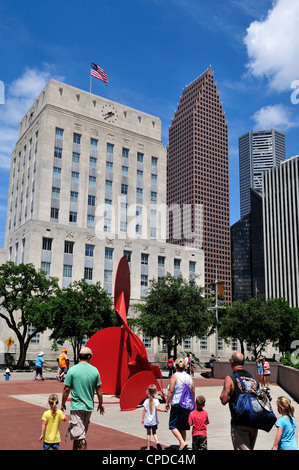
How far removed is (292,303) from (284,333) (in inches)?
3459

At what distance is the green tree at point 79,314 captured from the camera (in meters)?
36.0

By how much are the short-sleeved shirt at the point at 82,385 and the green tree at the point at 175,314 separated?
102 feet

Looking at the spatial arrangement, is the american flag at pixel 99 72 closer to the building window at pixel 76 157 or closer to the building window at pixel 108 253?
the building window at pixel 76 157

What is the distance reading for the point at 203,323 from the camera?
39.2 meters

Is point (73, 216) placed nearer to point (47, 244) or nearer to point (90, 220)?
point (90, 220)

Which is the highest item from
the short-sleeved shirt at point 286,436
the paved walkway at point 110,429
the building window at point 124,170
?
the building window at point 124,170

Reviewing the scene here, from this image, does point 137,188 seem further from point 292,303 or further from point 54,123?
point 292,303

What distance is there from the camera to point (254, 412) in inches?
233

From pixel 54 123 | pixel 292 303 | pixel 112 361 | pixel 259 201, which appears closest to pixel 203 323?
pixel 112 361

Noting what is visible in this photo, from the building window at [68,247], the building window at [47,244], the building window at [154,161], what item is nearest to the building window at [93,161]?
the building window at [154,161]

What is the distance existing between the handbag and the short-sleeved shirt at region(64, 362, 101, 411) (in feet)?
7.47
